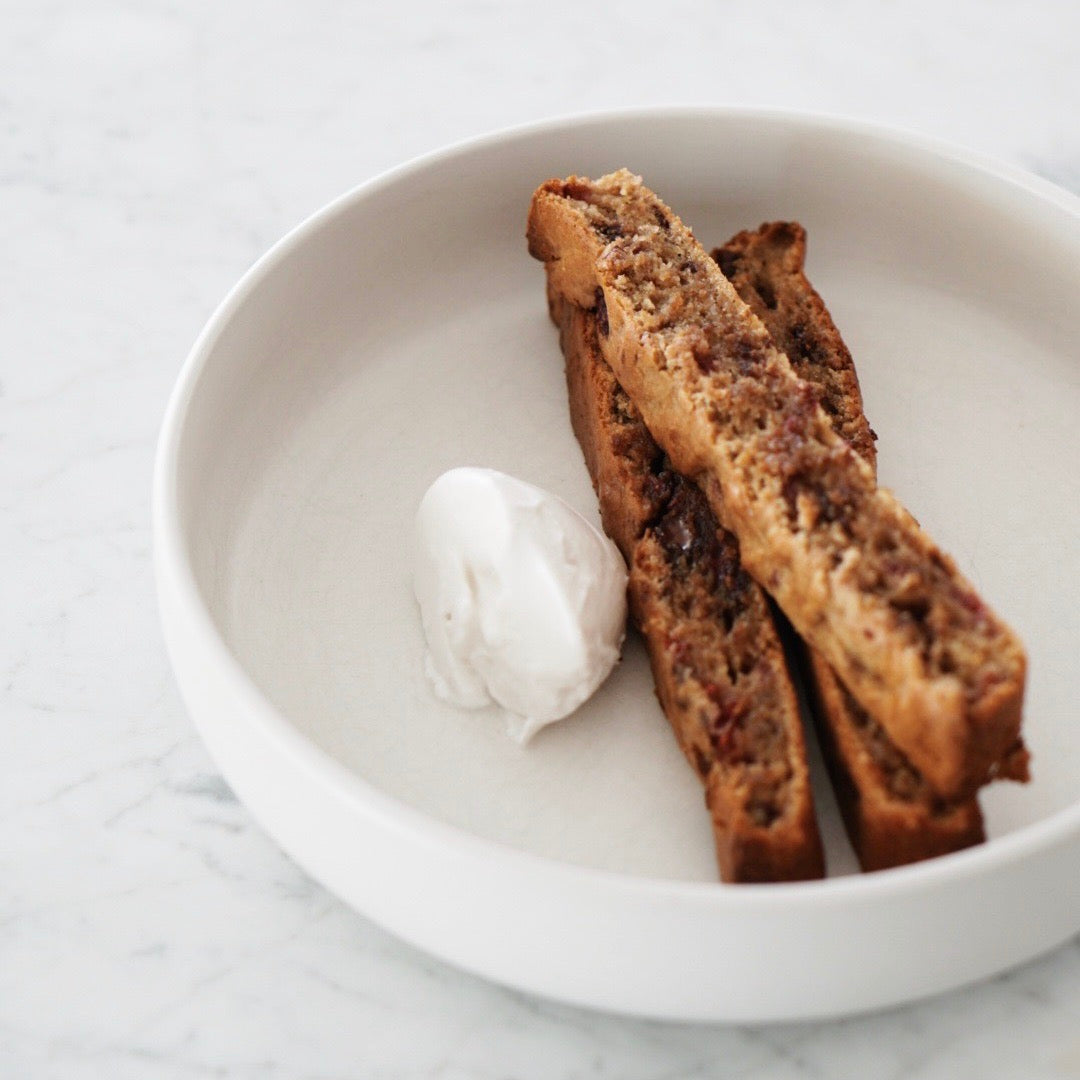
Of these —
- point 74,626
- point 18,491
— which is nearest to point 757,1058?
point 74,626

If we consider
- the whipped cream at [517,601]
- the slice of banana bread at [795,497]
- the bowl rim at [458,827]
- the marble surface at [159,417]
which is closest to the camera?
the bowl rim at [458,827]

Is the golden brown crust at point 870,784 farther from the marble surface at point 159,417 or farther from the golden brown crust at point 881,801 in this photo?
the marble surface at point 159,417

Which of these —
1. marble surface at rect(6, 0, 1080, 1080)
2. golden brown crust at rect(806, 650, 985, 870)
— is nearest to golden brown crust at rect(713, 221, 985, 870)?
golden brown crust at rect(806, 650, 985, 870)

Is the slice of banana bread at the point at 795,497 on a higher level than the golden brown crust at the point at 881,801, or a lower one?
higher

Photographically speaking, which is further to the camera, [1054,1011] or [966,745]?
[1054,1011]

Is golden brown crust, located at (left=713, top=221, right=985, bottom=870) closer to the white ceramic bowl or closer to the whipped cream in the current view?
the white ceramic bowl

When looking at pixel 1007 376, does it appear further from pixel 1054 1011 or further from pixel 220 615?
pixel 220 615

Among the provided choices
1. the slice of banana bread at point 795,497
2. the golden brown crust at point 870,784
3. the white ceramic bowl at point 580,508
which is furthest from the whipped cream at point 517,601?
the golden brown crust at point 870,784
